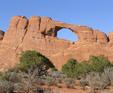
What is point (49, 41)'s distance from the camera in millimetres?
86688

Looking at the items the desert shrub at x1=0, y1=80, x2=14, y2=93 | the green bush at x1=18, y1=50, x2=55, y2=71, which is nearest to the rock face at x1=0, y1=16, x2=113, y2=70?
the green bush at x1=18, y1=50, x2=55, y2=71

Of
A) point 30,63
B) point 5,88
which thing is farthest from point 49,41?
point 5,88

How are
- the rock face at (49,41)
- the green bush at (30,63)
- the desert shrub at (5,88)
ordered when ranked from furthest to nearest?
1. the rock face at (49,41)
2. the green bush at (30,63)
3. the desert shrub at (5,88)

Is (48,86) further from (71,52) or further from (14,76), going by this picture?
(71,52)

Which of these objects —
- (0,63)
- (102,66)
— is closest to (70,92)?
(102,66)

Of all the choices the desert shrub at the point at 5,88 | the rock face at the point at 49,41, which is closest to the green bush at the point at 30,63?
the desert shrub at the point at 5,88

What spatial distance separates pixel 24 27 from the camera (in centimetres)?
8869

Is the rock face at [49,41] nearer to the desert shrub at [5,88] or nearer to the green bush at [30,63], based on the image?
the green bush at [30,63]

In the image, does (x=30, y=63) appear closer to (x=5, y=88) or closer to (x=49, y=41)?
(x=5, y=88)

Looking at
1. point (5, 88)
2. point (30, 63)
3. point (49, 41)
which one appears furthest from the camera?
point (49, 41)

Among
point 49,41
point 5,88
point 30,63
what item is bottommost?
point 5,88

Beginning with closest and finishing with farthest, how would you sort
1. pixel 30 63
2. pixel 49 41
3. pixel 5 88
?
pixel 5 88 → pixel 30 63 → pixel 49 41

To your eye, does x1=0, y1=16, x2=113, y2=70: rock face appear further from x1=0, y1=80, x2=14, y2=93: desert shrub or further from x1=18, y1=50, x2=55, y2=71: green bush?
x1=0, y1=80, x2=14, y2=93: desert shrub

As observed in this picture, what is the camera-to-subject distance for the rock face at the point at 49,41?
8400 cm
